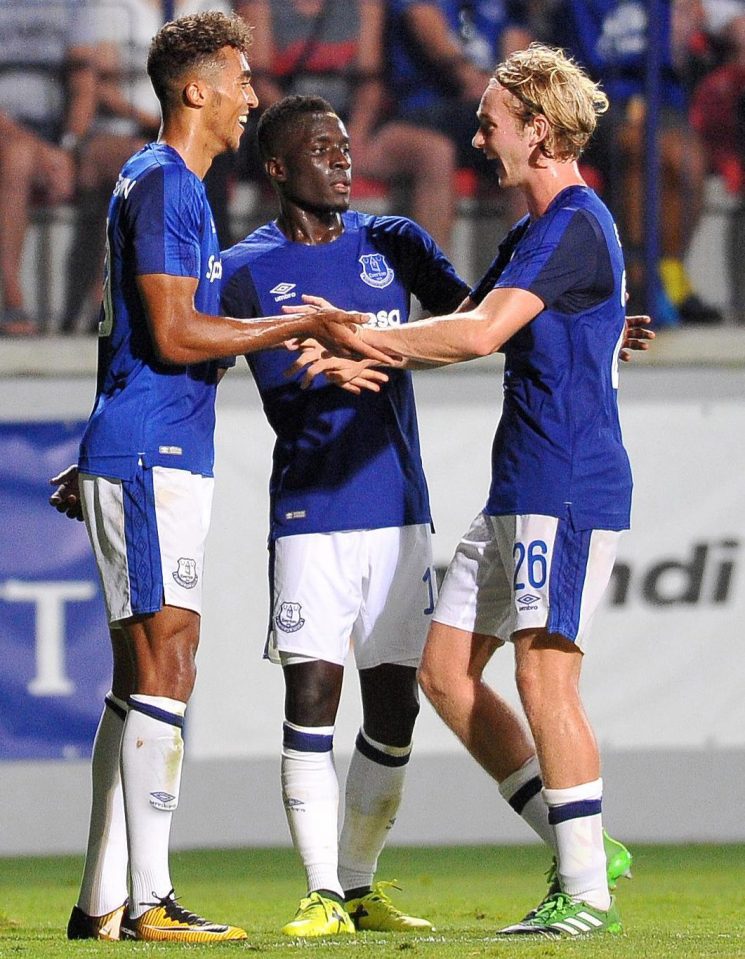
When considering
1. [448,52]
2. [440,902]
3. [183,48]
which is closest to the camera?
[183,48]

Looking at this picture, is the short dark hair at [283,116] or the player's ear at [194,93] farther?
the short dark hair at [283,116]

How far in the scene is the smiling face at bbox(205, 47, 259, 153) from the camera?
4.24 meters

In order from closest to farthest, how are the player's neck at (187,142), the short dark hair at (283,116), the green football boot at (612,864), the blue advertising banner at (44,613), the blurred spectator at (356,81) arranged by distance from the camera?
the green football boot at (612,864) < the player's neck at (187,142) < the short dark hair at (283,116) < the blue advertising banner at (44,613) < the blurred spectator at (356,81)

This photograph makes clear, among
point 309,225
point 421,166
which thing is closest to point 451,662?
point 309,225

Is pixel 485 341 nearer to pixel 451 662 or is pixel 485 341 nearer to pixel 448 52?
pixel 451 662

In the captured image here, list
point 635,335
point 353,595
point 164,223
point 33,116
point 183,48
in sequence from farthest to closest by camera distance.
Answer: point 33,116 < point 635,335 < point 353,595 < point 183,48 < point 164,223

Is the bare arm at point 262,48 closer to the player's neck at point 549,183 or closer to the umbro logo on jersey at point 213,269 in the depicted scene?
the umbro logo on jersey at point 213,269

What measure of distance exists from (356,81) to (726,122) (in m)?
1.98

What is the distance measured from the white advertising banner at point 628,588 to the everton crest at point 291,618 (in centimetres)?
318

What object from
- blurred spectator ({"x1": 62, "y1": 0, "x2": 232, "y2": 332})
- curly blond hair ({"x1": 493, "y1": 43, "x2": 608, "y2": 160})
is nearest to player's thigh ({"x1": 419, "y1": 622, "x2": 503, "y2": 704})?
curly blond hair ({"x1": 493, "y1": 43, "x2": 608, "y2": 160})

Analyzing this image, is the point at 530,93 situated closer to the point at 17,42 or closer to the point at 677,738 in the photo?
→ the point at 677,738

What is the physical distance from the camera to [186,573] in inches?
160

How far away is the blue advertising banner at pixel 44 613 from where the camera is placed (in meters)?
7.58

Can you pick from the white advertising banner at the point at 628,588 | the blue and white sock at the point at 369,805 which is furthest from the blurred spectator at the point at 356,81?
the blue and white sock at the point at 369,805
